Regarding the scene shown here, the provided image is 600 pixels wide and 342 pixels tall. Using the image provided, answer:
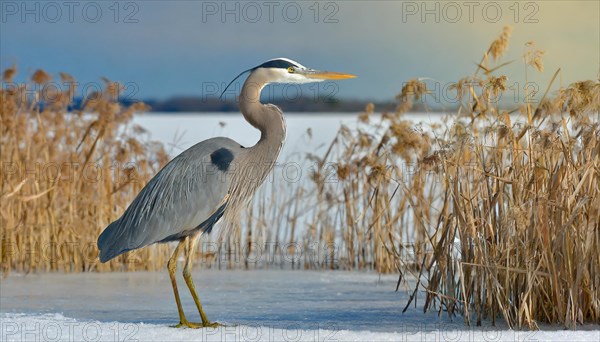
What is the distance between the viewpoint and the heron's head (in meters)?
4.60

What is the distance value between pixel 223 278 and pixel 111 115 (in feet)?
4.97

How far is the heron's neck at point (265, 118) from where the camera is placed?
4.54 m

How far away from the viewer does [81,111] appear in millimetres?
7285

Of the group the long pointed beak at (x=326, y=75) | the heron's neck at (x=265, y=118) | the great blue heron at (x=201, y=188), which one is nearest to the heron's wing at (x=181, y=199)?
the great blue heron at (x=201, y=188)

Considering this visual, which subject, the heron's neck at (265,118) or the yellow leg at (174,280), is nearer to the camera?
the yellow leg at (174,280)

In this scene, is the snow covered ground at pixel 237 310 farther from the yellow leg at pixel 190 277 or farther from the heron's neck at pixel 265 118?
the heron's neck at pixel 265 118

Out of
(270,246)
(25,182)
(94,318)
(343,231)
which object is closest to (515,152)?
(94,318)

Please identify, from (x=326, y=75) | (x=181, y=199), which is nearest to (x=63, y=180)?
(x=181, y=199)

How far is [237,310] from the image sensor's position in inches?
201

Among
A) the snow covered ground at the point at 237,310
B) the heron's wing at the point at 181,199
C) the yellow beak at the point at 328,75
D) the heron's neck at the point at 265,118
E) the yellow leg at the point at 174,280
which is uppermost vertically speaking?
the yellow beak at the point at 328,75

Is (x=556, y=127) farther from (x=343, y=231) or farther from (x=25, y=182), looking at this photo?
(x=25, y=182)

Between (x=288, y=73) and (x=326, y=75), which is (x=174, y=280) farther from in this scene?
(x=326, y=75)

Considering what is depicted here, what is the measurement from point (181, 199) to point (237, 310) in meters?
1.02

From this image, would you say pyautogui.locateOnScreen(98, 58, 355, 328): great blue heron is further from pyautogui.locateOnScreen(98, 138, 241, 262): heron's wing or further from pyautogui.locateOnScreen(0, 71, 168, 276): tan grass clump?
pyautogui.locateOnScreen(0, 71, 168, 276): tan grass clump
